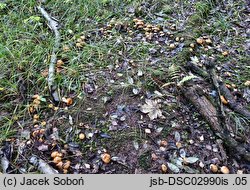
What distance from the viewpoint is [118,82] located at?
341cm

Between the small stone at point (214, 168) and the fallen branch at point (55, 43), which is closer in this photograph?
the small stone at point (214, 168)

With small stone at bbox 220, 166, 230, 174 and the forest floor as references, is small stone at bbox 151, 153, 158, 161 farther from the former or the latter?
small stone at bbox 220, 166, 230, 174

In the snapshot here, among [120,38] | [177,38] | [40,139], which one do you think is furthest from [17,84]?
[177,38]

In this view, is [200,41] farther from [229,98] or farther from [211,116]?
[211,116]

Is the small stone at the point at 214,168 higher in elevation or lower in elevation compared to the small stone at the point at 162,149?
lower

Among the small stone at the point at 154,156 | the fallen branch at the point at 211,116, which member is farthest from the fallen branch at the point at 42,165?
the fallen branch at the point at 211,116

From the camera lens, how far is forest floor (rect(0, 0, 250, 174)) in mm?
2729

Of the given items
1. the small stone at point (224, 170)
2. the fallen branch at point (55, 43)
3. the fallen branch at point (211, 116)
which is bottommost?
the small stone at point (224, 170)

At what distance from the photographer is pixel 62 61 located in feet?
12.1

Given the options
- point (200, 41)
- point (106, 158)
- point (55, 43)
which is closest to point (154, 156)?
point (106, 158)

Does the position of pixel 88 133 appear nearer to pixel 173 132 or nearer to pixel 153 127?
pixel 153 127

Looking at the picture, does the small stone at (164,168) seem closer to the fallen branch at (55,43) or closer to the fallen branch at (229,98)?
the fallen branch at (229,98)

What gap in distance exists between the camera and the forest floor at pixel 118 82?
2.73 meters

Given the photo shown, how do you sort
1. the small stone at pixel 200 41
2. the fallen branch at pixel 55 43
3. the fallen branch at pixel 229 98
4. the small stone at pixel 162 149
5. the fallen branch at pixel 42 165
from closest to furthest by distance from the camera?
the fallen branch at pixel 42 165 → the small stone at pixel 162 149 → the fallen branch at pixel 229 98 → the fallen branch at pixel 55 43 → the small stone at pixel 200 41
